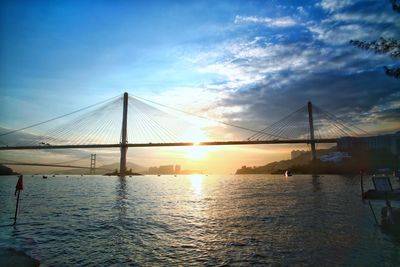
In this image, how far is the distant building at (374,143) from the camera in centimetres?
10496

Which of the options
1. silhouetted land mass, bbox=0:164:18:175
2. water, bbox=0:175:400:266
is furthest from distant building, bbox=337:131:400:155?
silhouetted land mass, bbox=0:164:18:175

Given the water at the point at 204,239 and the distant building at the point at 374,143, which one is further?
the distant building at the point at 374,143

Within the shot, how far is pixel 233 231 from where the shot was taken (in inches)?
547

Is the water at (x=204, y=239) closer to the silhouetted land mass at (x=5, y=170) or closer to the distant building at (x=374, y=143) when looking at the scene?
the distant building at (x=374, y=143)

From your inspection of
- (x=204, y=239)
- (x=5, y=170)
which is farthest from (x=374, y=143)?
(x=5, y=170)

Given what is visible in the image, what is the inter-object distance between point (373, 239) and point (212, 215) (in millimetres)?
10177

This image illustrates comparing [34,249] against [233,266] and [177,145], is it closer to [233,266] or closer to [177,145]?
[233,266]

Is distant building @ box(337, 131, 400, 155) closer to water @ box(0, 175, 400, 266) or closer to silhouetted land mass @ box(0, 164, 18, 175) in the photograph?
water @ box(0, 175, 400, 266)

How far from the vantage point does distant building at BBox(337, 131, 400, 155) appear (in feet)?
344

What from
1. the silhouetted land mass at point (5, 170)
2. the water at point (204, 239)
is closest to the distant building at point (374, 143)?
the water at point (204, 239)

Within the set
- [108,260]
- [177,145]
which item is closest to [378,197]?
[108,260]

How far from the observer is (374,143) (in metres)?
116

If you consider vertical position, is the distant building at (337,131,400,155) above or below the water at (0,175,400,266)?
above

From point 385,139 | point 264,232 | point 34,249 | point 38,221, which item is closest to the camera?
point 34,249
